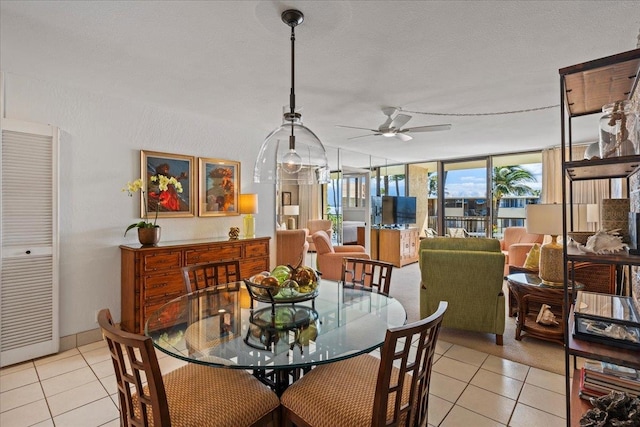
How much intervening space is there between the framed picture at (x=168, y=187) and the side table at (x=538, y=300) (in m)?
3.71

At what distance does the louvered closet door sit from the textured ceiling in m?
0.64

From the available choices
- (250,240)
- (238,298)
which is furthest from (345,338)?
(250,240)

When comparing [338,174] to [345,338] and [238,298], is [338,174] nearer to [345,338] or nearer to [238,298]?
[238,298]

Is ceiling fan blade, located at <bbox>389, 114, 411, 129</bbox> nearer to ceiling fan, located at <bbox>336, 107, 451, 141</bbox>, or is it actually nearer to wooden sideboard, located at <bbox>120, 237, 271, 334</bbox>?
ceiling fan, located at <bbox>336, 107, 451, 141</bbox>

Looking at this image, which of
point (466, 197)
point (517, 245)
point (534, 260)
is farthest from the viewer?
point (466, 197)

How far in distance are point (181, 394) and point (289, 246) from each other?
3620 mm

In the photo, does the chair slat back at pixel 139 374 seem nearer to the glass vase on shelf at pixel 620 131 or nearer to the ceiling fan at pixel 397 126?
the glass vase on shelf at pixel 620 131

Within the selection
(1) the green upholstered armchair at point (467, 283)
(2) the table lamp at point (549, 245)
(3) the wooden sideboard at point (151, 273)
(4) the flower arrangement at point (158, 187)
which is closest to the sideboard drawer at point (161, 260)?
(3) the wooden sideboard at point (151, 273)

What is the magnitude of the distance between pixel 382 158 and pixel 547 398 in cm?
596

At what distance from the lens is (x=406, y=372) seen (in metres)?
1.25

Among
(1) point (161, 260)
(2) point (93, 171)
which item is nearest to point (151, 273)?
(1) point (161, 260)

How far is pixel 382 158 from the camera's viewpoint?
7.55 meters

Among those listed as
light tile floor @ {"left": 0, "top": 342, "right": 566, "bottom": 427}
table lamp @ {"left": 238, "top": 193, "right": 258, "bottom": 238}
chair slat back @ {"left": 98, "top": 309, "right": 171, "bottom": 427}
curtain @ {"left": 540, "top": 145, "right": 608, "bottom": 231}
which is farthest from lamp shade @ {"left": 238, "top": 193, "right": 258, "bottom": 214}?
curtain @ {"left": 540, "top": 145, "right": 608, "bottom": 231}

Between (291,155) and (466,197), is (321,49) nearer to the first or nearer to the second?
(291,155)
